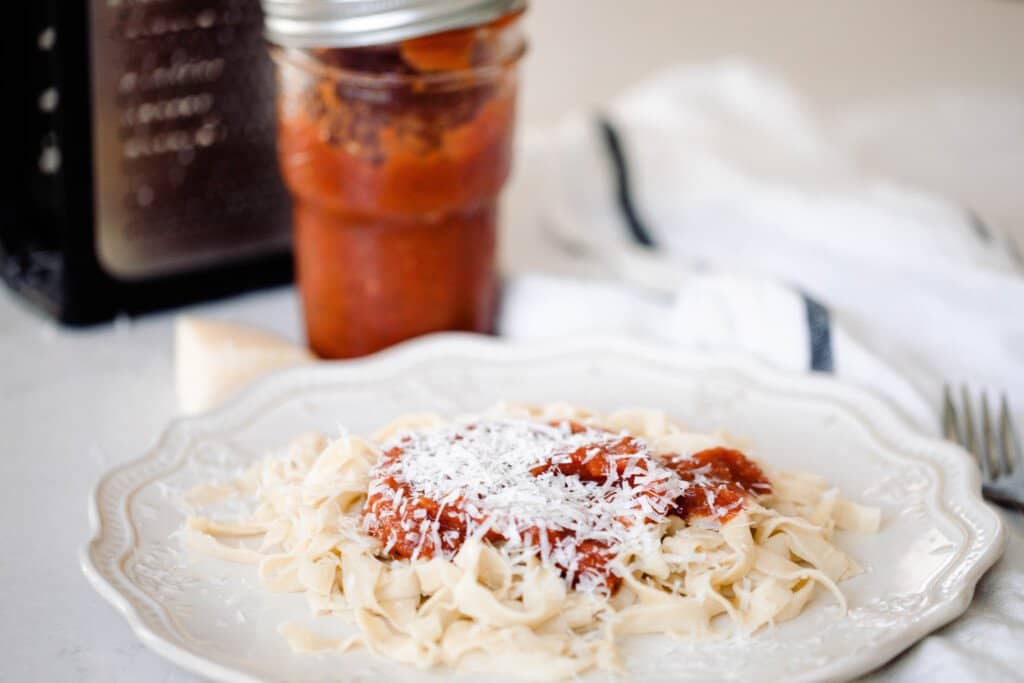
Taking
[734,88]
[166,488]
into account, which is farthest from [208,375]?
[734,88]

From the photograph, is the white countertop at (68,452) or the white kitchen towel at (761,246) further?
the white kitchen towel at (761,246)

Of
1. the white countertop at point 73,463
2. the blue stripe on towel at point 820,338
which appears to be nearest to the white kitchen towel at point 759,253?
the blue stripe on towel at point 820,338

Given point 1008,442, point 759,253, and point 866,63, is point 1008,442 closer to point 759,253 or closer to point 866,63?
point 759,253

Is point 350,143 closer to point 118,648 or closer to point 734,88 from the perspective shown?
point 118,648

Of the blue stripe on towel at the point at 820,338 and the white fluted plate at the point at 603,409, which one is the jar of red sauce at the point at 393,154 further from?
the blue stripe on towel at the point at 820,338

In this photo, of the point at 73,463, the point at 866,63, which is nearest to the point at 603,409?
the point at 73,463

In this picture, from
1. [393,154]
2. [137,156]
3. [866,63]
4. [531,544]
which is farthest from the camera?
[866,63]

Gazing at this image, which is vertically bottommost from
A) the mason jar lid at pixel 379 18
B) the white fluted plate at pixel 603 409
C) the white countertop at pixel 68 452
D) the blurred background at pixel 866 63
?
the white countertop at pixel 68 452

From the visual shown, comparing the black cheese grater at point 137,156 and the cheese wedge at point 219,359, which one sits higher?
the black cheese grater at point 137,156

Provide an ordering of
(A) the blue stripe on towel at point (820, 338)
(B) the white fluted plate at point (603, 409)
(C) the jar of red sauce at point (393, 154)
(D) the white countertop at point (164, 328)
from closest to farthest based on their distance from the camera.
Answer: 1. (B) the white fluted plate at point (603, 409)
2. (D) the white countertop at point (164, 328)
3. (C) the jar of red sauce at point (393, 154)
4. (A) the blue stripe on towel at point (820, 338)
